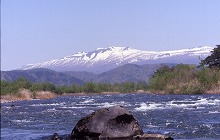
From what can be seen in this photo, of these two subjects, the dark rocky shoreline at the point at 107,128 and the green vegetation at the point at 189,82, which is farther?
the green vegetation at the point at 189,82

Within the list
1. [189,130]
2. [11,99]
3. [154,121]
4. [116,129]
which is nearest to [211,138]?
[189,130]

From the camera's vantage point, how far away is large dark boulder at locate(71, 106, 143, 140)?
21.3m

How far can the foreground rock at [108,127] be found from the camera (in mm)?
21219

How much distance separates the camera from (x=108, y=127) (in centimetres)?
2156

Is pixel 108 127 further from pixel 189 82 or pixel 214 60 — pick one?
pixel 214 60

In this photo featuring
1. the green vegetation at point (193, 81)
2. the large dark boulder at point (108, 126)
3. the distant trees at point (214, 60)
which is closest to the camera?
the large dark boulder at point (108, 126)

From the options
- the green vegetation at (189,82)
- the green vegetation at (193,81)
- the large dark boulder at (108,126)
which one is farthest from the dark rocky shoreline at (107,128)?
the green vegetation at (189,82)

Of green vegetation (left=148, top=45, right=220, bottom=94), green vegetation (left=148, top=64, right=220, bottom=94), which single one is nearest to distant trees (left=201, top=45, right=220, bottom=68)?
green vegetation (left=148, top=45, right=220, bottom=94)

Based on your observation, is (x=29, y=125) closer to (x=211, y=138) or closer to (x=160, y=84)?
(x=211, y=138)

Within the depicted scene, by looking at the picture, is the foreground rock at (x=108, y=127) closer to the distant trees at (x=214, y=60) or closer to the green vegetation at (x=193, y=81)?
the green vegetation at (x=193, y=81)

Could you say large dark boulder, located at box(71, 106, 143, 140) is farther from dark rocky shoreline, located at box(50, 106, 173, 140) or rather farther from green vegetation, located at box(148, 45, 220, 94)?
green vegetation, located at box(148, 45, 220, 94)

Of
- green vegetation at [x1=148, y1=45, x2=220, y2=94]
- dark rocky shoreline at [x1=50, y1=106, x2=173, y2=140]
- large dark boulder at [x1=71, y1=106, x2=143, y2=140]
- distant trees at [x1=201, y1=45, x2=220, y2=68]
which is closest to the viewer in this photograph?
dark rocky shoreline at [x1=50, y1=106, x2=173, y2=140]

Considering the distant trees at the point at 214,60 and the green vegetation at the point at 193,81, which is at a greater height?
the distant trees at the point at 214,60

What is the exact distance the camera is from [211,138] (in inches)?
800
